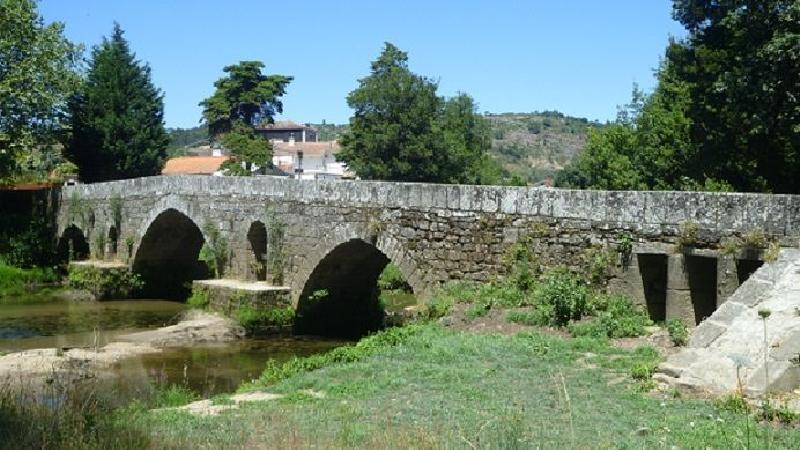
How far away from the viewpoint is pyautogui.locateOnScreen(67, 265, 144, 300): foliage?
25.3 m

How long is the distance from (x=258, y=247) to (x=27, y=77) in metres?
15.1

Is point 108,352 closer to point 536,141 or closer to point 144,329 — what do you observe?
point 144,329

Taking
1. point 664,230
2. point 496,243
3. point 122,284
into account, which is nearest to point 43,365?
point 496,243

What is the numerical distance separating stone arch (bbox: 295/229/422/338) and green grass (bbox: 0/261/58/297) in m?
13.2

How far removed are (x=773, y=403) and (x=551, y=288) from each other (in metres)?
4.89

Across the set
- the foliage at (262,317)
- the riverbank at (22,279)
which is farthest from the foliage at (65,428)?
the riverbank at (22,279)

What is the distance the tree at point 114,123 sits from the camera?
39.3 meters

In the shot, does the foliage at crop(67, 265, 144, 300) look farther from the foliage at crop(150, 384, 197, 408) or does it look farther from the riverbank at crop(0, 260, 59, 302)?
the foliage at crop(150, 384, 197, 408)

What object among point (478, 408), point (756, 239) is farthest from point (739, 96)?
point (478, 408)

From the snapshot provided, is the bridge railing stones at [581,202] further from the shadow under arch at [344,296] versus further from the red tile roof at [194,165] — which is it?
the red tile roof at [194,165]

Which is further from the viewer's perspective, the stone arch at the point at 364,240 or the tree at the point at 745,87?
the tree at the point at 745,87

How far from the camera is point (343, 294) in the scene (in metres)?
18.7

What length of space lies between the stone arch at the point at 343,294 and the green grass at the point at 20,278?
13.2 m

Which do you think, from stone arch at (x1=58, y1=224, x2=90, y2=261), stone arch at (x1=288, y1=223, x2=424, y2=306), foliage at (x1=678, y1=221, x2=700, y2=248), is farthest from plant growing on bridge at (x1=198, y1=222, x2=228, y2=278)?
foliage at (x1=678, y1=221, x2=700, y2=248)
